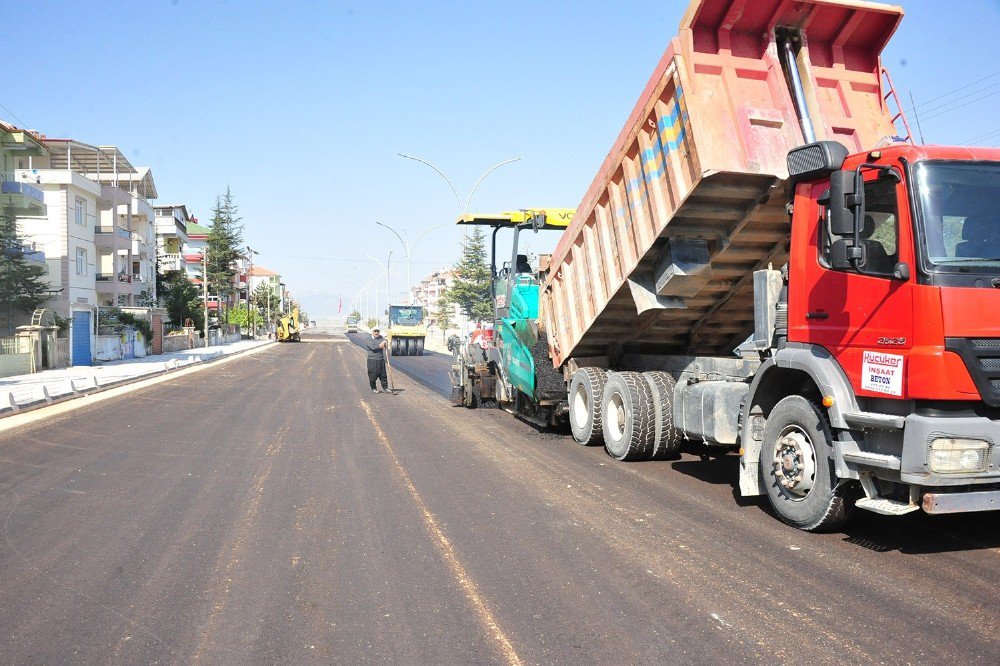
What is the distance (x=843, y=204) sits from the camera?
5211 mm

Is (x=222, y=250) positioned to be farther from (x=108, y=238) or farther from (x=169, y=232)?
(x=108, y=238)

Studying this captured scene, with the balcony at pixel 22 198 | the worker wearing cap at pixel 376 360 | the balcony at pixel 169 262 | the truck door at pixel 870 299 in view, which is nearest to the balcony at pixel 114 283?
the balcony at pixel 22 198

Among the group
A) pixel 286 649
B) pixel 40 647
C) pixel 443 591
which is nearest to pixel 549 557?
pixel 443 591

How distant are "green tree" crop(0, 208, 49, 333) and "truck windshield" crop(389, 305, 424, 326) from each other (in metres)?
17.1

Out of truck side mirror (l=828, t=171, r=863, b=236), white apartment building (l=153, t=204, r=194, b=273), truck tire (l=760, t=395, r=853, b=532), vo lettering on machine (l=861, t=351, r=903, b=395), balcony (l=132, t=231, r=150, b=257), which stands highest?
white apartment building (l=153, t=204, r=194, b=273)

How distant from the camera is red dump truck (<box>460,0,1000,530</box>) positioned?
4.92 metres

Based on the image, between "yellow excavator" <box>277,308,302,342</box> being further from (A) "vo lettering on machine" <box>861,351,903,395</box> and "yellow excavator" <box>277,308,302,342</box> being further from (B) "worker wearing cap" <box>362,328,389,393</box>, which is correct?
(A) "vo lettering on machine" <box>861,351,903,395</box>

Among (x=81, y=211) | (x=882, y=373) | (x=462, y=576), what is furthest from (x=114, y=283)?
(x=882, y=373)

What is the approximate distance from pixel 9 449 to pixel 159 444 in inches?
78.7

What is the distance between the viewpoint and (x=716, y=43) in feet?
22.1

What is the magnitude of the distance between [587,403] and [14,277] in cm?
2825

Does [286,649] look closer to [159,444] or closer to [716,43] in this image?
[716,43]

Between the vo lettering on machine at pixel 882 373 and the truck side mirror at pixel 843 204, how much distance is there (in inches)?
34.4

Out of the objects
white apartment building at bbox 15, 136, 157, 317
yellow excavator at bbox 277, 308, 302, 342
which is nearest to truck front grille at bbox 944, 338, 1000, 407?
white apartment building at bbox 15, 136, 157, 317
